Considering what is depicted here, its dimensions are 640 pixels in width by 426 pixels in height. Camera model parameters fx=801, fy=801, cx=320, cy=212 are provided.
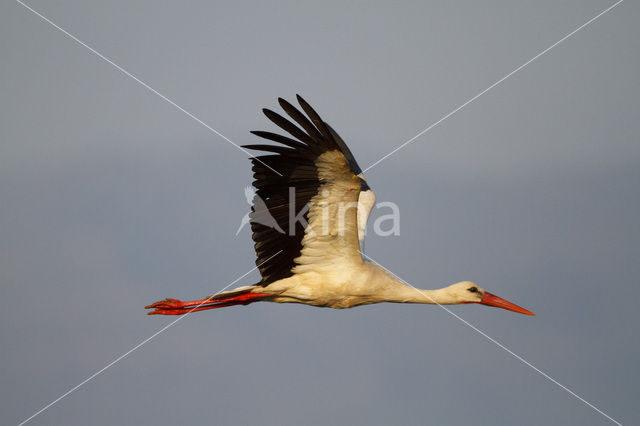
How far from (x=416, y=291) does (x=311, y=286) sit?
1545 millimetres

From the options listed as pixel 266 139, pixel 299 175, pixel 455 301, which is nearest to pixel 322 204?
pixel 299 175

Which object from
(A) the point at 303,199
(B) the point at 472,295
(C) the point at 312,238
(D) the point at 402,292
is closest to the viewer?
(A) the point at 303,199

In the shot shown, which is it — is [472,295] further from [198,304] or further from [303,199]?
[198,304]

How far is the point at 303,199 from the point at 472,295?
3.15 meters

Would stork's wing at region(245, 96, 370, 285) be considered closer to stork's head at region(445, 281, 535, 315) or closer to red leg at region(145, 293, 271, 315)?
red leg at region(145, 293, 271, 315)

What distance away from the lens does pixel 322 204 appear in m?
10.4

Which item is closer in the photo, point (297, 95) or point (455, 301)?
point (297, 95)

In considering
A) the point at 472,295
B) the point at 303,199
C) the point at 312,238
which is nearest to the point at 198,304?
the point at 312,238

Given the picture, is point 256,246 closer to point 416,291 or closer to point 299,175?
point 299,175

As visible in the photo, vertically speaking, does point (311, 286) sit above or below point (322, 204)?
below

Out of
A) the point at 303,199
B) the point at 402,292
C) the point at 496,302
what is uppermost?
the point at 303,199

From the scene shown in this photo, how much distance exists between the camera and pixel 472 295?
11.8 meters

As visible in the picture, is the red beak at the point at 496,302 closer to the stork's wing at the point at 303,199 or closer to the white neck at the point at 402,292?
the white neck at the point at 402,292

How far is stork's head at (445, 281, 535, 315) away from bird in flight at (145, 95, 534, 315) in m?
0.01
